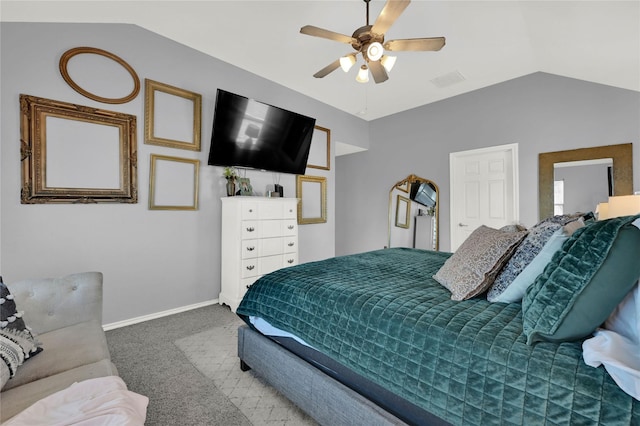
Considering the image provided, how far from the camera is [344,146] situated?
5176mm

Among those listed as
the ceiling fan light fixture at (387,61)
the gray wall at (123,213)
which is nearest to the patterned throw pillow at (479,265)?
the ceiling fan light fixture at (387,61)

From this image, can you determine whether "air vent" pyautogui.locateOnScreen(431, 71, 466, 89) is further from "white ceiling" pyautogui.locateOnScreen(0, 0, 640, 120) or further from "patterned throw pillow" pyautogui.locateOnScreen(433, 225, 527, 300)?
"patterned throw pillow" pyautogui.locateOnScreen(433, 225, 527, 300)

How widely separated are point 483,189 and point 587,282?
3613 millimetres

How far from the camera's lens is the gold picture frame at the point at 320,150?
446cm

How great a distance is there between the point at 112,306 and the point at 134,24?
271 cm

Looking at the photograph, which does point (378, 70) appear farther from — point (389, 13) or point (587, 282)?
point (587, 282)

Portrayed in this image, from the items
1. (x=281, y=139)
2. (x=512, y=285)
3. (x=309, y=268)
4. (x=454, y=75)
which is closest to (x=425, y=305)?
(x=512, y=285)

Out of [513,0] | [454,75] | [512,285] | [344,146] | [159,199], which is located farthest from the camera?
[344,146]

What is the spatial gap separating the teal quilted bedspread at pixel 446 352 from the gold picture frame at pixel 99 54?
7.93ft

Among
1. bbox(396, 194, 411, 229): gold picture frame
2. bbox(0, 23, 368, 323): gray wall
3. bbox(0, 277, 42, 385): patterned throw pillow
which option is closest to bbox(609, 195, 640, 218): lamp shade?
bbox(396, 194, 411, 229): gold picture frame

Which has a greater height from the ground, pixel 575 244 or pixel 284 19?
pixel 284 19

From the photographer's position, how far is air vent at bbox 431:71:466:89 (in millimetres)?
3600

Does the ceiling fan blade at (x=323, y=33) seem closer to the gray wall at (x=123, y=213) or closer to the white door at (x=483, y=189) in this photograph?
the gray wall at (x=123, y=213)

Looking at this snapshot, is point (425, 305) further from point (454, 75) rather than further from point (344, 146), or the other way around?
point (344, 146)
